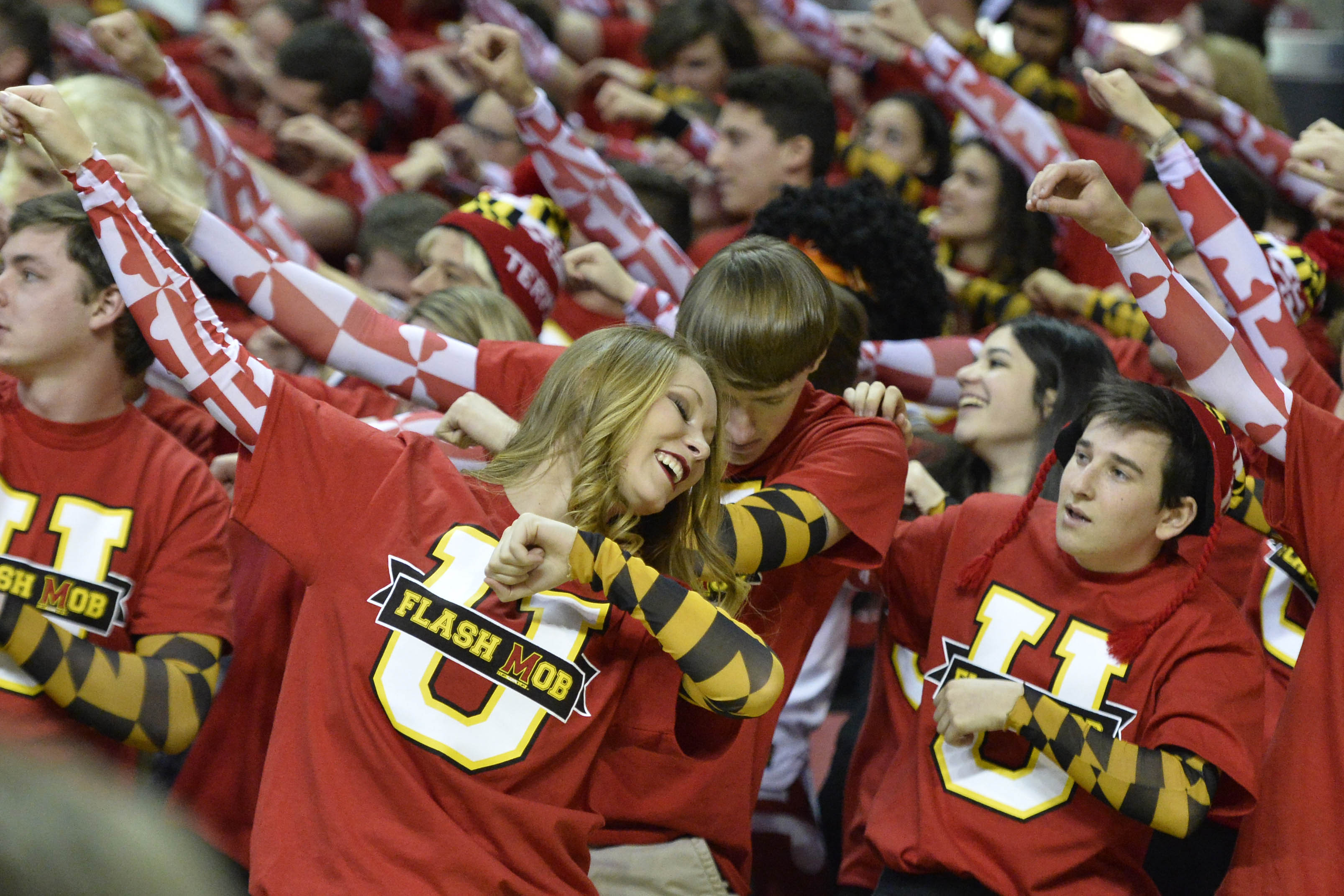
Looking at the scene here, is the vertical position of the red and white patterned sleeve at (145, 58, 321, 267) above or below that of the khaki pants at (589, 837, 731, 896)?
above

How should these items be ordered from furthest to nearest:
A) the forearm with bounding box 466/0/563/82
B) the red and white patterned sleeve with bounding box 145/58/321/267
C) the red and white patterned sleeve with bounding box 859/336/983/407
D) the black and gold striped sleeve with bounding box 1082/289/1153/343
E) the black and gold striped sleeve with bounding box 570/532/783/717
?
the forearm with bounding box 466/0/563/82, the black and gold striped sleeve with bounding box 1082/289/1153/343, the red and white patterned sleeve with bounding box 145/58/321/267, the red and white patterned sleeve with bounding box 859/336/983/407, the black and gold striped sleeve with bounding box 570/532/783/717

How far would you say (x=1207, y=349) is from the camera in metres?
2.23

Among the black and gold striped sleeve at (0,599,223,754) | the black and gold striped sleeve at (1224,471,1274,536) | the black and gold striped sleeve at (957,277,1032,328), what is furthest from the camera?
the black and gold striped sleeve at (957,277,1032,328)

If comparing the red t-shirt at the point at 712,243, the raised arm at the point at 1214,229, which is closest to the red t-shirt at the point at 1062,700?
the raised arm at the point at 1214,229

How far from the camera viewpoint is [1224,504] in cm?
241

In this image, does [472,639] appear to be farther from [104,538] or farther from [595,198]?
[595,198]

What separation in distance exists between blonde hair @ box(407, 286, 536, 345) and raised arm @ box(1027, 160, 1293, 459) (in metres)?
1.16

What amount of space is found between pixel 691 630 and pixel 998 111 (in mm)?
3007

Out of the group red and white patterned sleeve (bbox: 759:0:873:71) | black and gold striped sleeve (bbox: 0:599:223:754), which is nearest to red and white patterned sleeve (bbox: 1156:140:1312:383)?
black and gold striped sleeve (bbox: 0:599:223:754)

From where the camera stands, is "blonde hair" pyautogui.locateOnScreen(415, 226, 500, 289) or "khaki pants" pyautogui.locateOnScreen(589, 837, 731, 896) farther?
"blonde hair" pyautogui.locateOnScreen(415, 226, 500, 289)

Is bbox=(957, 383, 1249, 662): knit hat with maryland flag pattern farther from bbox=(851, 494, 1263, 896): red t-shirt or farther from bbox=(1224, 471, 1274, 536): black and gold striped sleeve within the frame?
bbox=(1224, 471, 1274, 536): black and gold striped sleeve

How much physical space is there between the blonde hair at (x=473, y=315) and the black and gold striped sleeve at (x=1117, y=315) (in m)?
1.63

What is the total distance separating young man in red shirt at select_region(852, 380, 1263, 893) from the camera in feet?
7.18

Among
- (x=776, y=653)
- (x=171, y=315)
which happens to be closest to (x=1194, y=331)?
(x=776, y=653)
